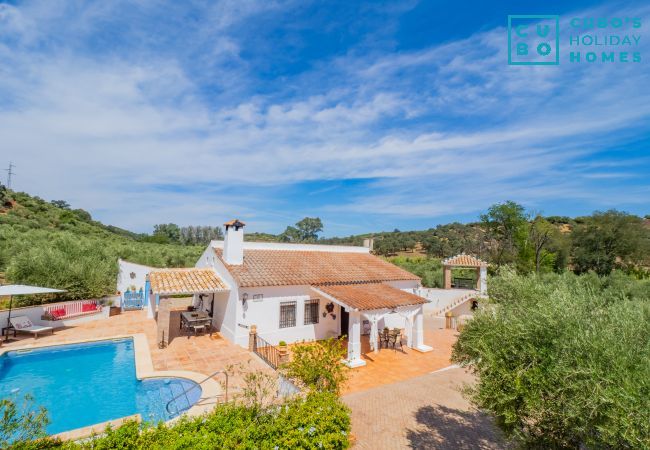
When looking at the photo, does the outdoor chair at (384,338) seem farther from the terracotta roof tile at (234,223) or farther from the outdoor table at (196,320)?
Result: the terracotta roof tile at (234,223)

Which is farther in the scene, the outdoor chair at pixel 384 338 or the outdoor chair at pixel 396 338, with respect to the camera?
the outdoor chair at pixel 384 338

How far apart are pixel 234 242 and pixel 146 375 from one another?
308 inches

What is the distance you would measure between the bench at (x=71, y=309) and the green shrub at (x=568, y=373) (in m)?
23.9

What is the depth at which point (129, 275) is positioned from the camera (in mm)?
29484

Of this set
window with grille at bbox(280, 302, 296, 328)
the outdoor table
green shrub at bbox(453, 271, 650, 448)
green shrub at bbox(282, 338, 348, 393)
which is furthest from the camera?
the outdoor table

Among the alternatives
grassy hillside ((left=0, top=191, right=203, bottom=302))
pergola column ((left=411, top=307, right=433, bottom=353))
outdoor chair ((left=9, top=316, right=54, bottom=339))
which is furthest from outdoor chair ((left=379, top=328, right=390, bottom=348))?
grassy hillside ((left=0, top=191, right=203, bottom=302))

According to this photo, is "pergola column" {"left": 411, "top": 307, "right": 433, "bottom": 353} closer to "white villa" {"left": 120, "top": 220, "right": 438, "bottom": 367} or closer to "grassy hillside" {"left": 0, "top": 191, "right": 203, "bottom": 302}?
"white villa" {"left": 120, "top": 220, "right": 438, "bottom": 367}

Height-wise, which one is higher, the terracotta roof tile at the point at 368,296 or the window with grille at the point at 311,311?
the terracotta roof tile at the point at 368,296

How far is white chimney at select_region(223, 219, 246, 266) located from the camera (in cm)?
1805

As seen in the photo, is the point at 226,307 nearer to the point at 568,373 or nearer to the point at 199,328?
the point at 199,328

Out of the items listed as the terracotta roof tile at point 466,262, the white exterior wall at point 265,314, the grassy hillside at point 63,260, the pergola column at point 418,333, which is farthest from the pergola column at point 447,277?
the grassy hillside at point 63,260

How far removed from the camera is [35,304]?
2111 centimetres

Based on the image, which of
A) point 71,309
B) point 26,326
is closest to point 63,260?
point 71,309

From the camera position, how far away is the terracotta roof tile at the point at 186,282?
54.8ft
